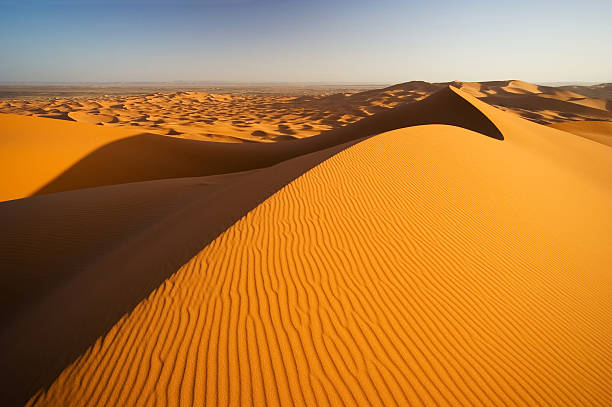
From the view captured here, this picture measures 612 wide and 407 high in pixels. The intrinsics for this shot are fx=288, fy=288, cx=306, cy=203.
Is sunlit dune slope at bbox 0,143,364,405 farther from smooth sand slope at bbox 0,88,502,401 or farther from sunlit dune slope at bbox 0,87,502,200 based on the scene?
sunlit dune slope at bbox 0,87,502,200

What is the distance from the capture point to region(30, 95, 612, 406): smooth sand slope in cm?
220

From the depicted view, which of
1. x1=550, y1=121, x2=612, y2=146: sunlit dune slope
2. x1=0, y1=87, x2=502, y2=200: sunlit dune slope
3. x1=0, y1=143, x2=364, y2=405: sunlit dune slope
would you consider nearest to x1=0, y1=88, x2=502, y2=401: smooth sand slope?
x1=0, y1=143, x2=364, y2=405: sunlit dune slope

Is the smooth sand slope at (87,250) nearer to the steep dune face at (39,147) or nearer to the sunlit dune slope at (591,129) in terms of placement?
the steep dune face at (39,147)

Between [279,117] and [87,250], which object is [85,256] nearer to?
[87,250]

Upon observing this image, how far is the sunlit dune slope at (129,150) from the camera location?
930cm

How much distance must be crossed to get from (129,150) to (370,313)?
42.0 feet

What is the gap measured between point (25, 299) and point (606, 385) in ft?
23.1

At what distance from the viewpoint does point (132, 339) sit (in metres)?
2.51

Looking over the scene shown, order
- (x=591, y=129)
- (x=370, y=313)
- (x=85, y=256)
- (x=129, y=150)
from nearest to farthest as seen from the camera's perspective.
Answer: (x=370, y=313), (x=85, y=256), (x=129, y=150), (x=591, y=129)

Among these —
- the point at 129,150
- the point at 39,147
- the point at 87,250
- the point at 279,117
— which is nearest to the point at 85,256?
the point at 87,250

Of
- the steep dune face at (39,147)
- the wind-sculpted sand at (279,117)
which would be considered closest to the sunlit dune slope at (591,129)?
the wind-sculpted sand at (279,117)

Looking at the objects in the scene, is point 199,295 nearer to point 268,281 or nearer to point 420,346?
point 268,281

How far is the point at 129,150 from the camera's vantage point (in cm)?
1214

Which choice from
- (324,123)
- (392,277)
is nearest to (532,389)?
(392,277)
